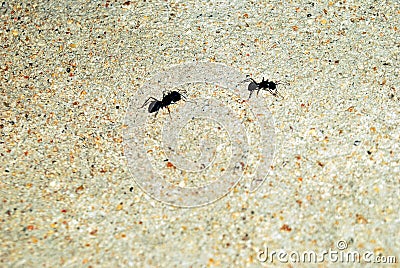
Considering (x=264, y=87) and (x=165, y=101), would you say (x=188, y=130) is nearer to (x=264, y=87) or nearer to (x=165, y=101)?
(x=165, y=101)

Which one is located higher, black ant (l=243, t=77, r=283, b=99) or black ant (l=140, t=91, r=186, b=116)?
black ant (l=243, t=77, r=283, b=99)

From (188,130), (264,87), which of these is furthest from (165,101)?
(264,87)

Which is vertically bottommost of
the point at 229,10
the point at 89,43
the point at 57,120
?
the point at 57,120

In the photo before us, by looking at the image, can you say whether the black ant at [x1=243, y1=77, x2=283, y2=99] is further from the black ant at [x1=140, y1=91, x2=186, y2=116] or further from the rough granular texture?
the black ant at [x1=140, y1=91, x2=186, y2=116]

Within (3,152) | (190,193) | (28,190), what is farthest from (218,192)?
(3,152)

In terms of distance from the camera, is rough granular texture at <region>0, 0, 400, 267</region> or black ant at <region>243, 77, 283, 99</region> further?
black ant at <region>243, 77, 283, 99</region>

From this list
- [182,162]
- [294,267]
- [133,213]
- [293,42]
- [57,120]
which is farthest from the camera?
[293,42]

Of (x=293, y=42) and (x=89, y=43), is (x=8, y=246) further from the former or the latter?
(x=293, y=42)

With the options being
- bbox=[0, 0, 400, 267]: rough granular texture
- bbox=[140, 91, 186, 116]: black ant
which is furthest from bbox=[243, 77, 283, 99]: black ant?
bbox=[140, 91, 186, 116]: black ant
